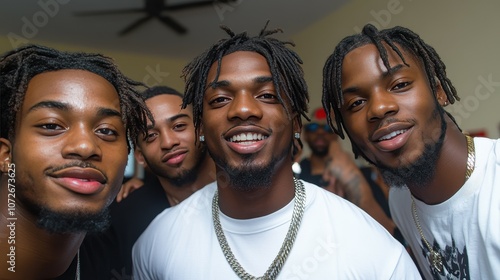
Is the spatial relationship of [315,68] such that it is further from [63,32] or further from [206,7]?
[63,32]

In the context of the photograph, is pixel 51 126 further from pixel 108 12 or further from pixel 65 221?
pixel 108 12

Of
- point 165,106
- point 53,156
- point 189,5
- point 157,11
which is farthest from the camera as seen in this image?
point 157,11

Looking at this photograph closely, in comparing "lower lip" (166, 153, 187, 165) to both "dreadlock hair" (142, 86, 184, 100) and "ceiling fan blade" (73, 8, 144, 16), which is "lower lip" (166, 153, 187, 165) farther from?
"ceiling fan blade" (73, 8, 144, 16)

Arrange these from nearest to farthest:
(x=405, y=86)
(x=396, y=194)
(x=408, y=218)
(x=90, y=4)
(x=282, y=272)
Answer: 1. (x=282, y=272)
2. (x=405, y=86)
3. (x=408, y=218)
4. (x=396, y=194)
5. (x=90, y=4)

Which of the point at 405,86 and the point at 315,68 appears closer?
the point at 405,86

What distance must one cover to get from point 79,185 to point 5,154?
0.30 metres

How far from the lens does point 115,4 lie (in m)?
5.13

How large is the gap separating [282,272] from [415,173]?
621 millimetres

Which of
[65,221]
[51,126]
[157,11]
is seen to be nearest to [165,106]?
[51,126]

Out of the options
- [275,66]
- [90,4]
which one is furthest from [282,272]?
[90,4]

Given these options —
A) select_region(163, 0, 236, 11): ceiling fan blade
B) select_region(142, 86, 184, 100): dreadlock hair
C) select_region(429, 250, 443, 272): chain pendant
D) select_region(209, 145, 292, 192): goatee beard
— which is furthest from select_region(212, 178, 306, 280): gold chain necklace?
select_region(163, 0, 236, 11): ceiling fan blade

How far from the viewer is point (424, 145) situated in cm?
157

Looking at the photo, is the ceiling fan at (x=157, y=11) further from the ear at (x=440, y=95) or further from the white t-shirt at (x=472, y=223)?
the white t-shirt at (x=472, y=223)

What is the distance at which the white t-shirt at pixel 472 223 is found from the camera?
1462 millimetres
